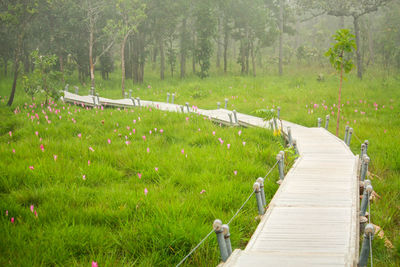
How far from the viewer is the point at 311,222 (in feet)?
13.7

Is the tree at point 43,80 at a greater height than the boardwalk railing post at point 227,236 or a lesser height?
greater

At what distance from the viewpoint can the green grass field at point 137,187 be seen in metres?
3.91

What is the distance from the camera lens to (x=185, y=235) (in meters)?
3.96

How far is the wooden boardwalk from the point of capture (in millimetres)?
3273

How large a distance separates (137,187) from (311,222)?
302 centimetres

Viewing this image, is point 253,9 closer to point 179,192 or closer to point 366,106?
point 366,106

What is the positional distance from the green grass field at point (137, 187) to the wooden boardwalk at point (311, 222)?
49 cm

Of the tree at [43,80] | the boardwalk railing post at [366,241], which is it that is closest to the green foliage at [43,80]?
the tree at [43,80]

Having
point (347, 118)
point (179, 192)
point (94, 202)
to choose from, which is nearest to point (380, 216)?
point (179, 192)

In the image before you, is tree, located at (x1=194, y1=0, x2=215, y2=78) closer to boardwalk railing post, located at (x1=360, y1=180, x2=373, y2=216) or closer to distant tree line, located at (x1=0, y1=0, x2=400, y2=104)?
distant tree line, located at (x1=0, y1=0, x2=400, y2=104)

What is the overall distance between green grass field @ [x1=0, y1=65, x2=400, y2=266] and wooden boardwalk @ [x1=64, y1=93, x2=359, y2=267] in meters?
0.49

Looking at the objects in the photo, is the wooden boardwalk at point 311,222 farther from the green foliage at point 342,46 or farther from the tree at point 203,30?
the tree at point 203,30

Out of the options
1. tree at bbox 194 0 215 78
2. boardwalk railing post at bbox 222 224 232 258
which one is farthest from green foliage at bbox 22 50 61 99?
tree at bbox 194 0 215 78

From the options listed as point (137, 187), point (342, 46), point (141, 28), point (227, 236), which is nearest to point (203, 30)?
point (141, 28)
